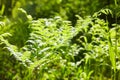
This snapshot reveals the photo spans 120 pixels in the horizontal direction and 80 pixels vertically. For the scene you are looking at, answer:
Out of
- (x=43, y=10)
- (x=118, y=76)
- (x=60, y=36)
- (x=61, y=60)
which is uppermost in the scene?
(x=43, y=10)

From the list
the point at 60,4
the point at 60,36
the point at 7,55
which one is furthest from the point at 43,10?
the point at 60,36

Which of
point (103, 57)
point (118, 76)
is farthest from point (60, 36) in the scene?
point (118, 76)

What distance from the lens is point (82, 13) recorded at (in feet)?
13.1

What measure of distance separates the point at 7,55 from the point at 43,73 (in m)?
0.75

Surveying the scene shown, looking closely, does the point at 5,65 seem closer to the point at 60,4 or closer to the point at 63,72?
the point at 63,72

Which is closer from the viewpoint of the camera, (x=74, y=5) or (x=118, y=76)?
(x=118, y=76)

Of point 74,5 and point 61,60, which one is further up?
point 74,5

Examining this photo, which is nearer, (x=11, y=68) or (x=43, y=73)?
(x=43, y=73)

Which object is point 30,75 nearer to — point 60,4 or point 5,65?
point 5,65

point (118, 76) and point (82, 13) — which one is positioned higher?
point (82, 13)

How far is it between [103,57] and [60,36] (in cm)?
41

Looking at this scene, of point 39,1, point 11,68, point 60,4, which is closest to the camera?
point 11,68

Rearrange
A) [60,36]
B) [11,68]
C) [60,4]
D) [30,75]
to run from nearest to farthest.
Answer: [30,75] → [60,36] → [11,68] → [60,4]

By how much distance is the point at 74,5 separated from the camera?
4.20 m
